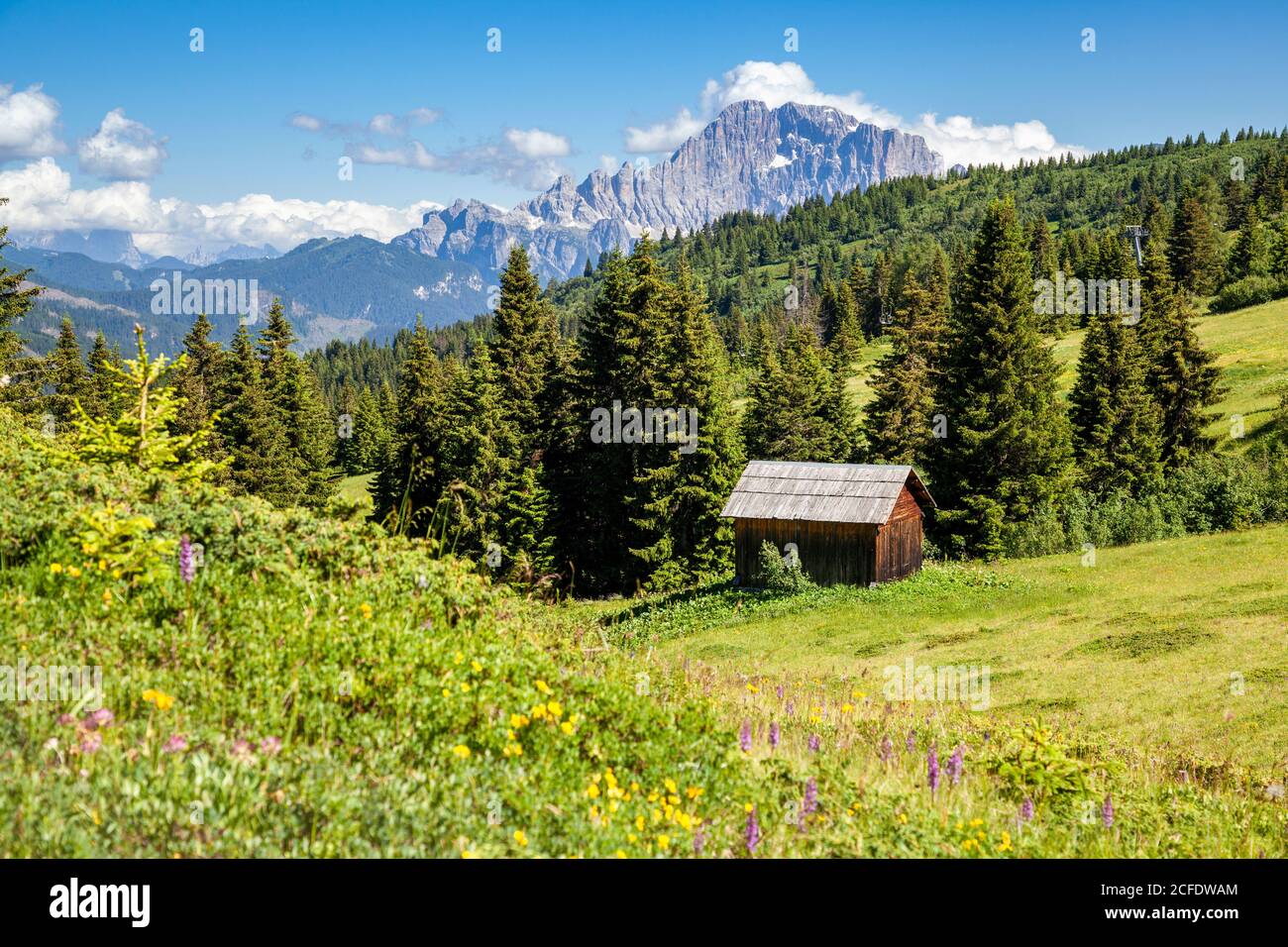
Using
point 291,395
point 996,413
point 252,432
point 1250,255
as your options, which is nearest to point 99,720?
point 996,413

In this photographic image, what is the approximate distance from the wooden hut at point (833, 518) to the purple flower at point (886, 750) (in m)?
26.8

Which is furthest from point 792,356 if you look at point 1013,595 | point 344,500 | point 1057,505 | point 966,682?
point 344,500

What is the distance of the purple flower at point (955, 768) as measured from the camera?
7301 millimetres

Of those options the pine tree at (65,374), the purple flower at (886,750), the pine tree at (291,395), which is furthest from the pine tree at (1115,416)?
the pine tree at (65,374)

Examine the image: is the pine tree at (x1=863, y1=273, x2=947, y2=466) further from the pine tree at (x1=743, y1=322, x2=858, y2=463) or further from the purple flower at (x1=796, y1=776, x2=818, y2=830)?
the purple flower at (x1=796, y1=776, x2=818, y2=830)

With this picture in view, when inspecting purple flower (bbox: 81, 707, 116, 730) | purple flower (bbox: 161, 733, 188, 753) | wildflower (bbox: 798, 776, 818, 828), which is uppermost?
purple flower (bbox: 81, 707, 116, 730)

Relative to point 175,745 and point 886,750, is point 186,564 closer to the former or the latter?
point 175,745

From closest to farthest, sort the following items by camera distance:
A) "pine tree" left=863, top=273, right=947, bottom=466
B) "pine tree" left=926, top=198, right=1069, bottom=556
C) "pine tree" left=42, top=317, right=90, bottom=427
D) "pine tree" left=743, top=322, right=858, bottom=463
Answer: "pine tree" left=926, top=198, right=1069, bottom=556
"pine tree" left=863, top=273, right=947, bottom=466
"pine tree" left=42, top=317, right=90, bottom=427
"pine tree" left=743, top=322, right=858, bottom=463

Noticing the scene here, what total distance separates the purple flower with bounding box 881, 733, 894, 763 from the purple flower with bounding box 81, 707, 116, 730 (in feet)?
19.9

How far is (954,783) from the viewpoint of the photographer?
725 cm

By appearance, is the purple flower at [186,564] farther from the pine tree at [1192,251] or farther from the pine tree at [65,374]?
the pine tree at [1192,251]

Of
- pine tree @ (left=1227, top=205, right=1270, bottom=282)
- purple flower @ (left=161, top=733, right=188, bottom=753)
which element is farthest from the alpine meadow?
pine tree @ (left=1227, top=205, right=1270, bottom=282)

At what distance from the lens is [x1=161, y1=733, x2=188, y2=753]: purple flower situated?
4504 millimetres

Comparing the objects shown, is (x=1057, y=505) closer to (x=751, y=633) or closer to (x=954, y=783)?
(x=751, y=633)
